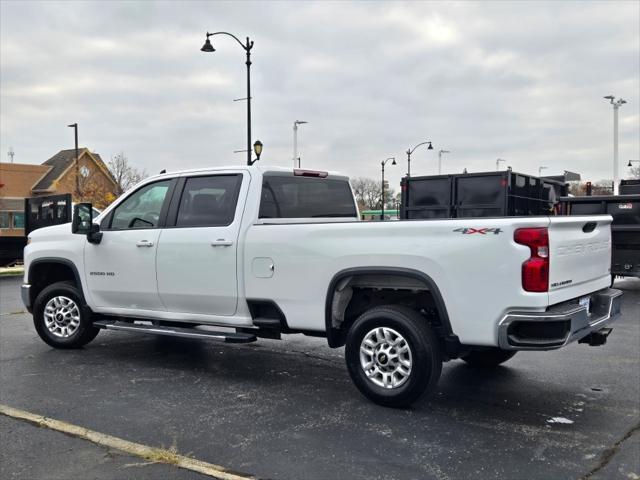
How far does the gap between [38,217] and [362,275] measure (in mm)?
15587

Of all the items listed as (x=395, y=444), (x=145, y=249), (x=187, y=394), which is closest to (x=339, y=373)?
(x=187, y=394)

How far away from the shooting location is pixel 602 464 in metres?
3.97

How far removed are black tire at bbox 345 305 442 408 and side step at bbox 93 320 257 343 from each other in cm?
112

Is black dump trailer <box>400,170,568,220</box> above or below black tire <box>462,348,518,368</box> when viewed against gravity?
above

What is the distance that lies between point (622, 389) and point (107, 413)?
15.0 ft

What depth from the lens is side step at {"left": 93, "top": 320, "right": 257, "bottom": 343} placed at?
582 centimetres

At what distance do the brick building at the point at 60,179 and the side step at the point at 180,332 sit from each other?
36.4 metres

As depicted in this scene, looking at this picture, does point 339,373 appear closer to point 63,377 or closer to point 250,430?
point 250,430

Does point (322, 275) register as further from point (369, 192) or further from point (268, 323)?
point (369, 192)

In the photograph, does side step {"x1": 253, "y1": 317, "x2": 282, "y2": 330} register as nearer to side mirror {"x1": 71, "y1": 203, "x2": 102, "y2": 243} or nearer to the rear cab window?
the rear cab window

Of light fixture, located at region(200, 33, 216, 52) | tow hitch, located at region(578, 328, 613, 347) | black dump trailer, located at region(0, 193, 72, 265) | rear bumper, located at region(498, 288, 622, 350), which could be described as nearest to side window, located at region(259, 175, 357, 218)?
rear bumper, located at region(498, 288, 622, 350)

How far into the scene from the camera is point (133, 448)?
4.17 meters

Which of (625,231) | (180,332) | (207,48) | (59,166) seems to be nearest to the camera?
(180,332)

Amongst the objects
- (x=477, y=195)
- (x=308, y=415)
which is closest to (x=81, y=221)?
(x=308, y=415)
